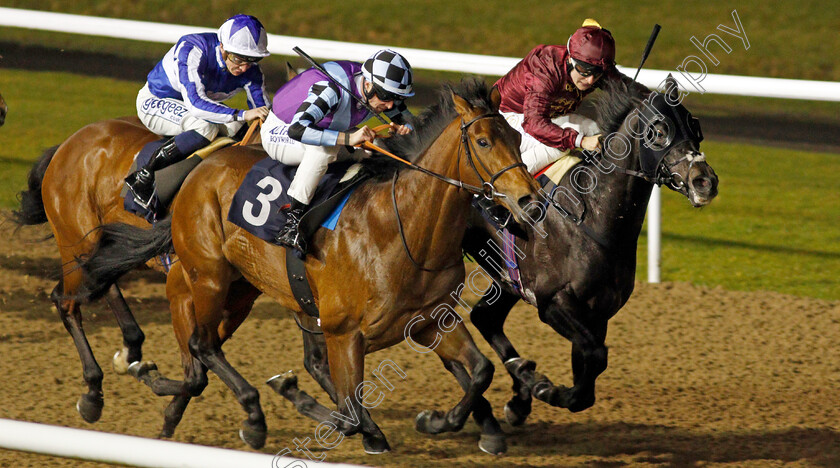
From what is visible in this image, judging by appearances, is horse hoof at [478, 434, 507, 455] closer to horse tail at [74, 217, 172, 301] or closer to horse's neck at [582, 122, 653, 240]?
horse's neck at [582, 122, 653, 240]

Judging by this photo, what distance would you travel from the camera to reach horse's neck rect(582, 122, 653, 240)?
4.83 meters

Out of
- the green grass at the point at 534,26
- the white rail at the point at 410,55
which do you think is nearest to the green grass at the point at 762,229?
the white rail at the point at 410,55

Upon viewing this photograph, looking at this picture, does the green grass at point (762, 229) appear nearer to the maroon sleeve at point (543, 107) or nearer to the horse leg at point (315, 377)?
the maroon sleeve at point (543, 107)

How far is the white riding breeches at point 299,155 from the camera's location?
4.55 metres

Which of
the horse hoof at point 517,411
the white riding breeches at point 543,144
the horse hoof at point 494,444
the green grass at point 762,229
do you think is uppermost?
the green grass at point 762,229

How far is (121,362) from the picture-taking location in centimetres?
575

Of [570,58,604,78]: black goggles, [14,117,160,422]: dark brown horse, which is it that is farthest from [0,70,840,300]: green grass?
[14,117,160,422]: dark brown horse

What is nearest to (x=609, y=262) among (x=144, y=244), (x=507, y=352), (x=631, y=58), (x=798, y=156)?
(x=507, y=352)

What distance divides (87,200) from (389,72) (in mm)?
2128

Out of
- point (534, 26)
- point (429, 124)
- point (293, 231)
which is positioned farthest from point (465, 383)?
point (534, 26)

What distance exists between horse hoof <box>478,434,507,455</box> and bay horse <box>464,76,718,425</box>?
27 cm

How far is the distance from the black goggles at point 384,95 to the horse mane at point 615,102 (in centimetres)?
104

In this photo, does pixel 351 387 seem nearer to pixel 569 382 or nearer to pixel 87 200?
pixel 569 382

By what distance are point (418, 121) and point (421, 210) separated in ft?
1.45
